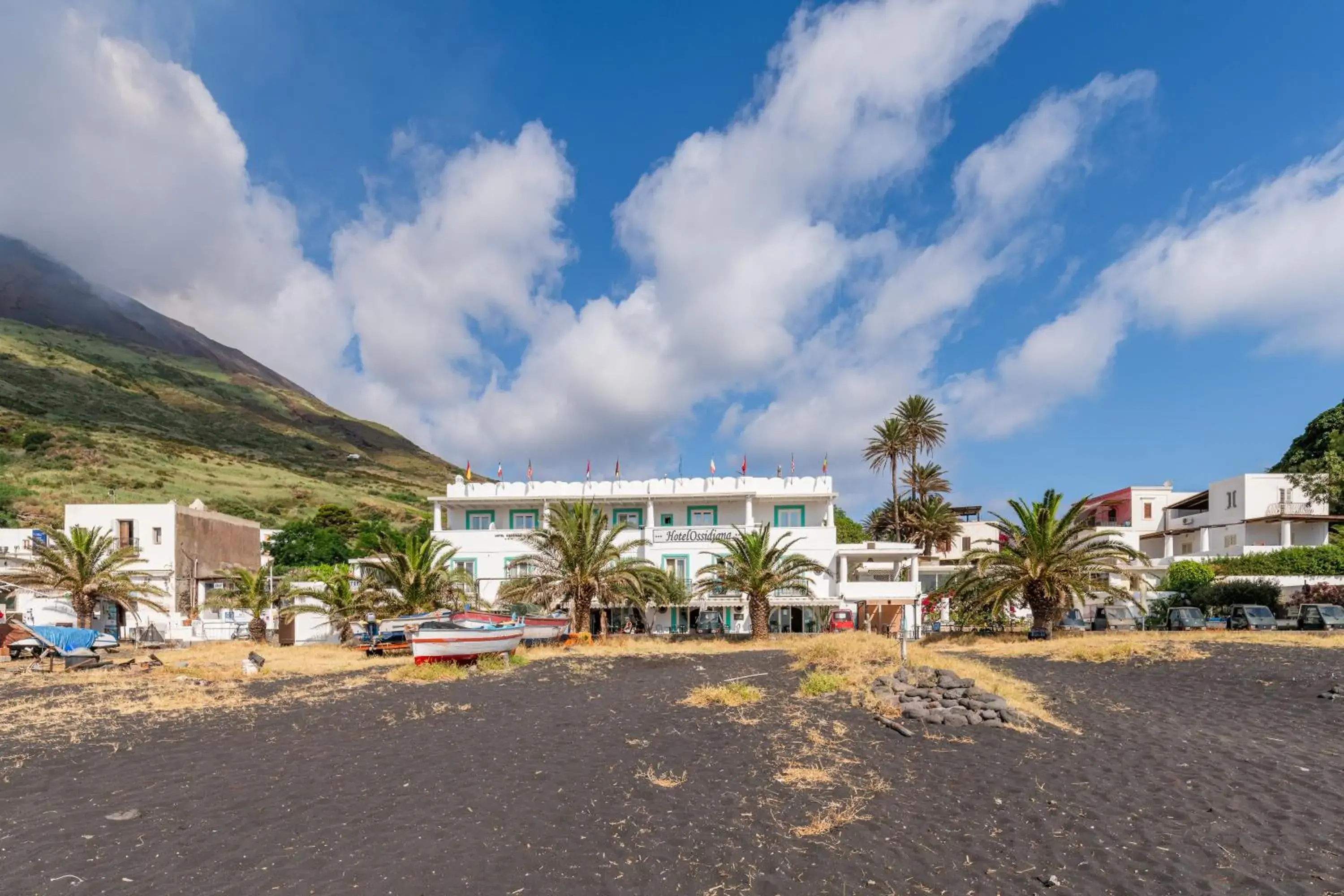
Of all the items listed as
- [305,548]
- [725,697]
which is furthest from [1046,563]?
[305,548]

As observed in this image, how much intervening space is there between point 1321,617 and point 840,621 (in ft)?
68.9

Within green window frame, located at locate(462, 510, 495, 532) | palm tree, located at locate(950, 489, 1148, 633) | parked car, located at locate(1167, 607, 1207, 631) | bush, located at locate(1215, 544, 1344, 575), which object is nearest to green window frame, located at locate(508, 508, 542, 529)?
green window frame, located at locate(462, 510, 495, 532)

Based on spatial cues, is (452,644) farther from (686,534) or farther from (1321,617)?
(1321,617)

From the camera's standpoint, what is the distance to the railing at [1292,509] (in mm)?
56969

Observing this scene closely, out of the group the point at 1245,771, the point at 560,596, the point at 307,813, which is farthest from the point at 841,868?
the point at 560,596

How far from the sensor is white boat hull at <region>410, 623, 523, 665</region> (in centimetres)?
2628

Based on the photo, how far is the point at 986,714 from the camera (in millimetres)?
15578

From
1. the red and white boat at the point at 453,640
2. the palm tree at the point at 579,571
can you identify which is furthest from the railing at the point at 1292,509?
the red and white boat at the point at 453,640

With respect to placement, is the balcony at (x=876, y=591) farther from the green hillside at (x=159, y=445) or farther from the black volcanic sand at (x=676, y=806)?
the green hillside at (x=159, y=445)

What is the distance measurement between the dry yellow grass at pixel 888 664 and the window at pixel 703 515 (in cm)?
1489

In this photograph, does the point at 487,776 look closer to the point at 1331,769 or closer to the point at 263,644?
the point at 1331,769

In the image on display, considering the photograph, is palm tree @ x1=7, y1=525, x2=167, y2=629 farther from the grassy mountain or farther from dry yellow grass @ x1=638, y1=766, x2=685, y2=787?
the grassy mountain

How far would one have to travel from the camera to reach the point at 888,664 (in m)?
22.2

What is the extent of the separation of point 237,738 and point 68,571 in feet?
87.1
